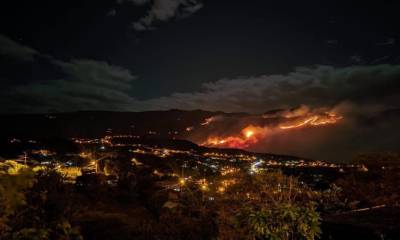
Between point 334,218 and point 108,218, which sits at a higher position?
point 334,218

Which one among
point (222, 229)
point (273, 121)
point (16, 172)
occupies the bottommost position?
point (222, 229)

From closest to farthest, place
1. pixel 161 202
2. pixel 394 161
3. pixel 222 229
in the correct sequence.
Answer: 1. pixel 222 229
2. pixel 394 161
3. pixel 161 202

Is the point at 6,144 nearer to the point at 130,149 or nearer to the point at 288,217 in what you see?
the point at 130,149

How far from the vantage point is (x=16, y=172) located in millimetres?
5676

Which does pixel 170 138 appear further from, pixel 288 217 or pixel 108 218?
pixel 288 217

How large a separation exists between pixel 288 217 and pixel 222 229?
478cm

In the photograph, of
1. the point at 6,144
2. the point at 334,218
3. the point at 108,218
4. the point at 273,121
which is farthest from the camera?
the point at 6,144

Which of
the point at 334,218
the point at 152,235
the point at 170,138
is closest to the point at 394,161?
the point at 334,218

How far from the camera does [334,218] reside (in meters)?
8.58

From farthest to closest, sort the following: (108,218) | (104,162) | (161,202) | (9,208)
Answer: (104,162), (161,202), (108,218), (9,208)

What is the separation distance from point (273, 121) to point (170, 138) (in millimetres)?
44456

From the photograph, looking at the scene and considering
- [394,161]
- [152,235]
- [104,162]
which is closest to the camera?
[152,235]

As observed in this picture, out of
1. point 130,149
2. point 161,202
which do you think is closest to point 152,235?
point 161,202

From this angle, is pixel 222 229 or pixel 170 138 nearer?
pixel 222 229
